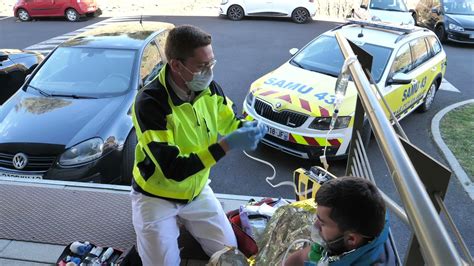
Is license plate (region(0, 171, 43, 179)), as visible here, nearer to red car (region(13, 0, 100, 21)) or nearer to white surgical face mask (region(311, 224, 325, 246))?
white surgical face mask (region(311, 224, 325, 246))

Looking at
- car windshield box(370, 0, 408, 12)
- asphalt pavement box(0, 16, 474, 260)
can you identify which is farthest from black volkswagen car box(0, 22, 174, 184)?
car windshield box(370, 0, 408, 12)

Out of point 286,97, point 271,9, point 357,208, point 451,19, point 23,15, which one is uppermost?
point 357,208

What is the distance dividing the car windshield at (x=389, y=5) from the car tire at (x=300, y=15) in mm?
3678

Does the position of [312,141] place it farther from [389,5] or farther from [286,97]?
[389,5]

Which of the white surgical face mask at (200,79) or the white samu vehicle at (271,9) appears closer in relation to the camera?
the white surgical face mask at (200,79)

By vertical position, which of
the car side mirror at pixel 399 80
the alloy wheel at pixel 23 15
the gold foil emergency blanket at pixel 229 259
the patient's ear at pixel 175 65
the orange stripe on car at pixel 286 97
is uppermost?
the patient's ear at pixel 175 65

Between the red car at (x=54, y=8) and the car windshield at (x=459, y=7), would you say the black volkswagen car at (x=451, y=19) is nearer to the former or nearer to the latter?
the car windshield at (x=459, y=7)

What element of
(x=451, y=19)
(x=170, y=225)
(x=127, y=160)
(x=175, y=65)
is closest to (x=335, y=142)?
(x=127, y=160)

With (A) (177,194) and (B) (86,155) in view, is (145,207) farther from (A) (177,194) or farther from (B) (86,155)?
(B) (86,155)

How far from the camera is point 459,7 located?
1464 centimetres

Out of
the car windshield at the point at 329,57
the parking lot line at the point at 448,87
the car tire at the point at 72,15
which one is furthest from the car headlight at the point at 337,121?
the car tire at the point at 72,15

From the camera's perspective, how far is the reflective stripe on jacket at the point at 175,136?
2.17 meters

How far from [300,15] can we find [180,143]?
1625 cm

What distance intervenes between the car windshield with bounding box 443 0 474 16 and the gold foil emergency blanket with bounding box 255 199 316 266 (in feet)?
47.7
